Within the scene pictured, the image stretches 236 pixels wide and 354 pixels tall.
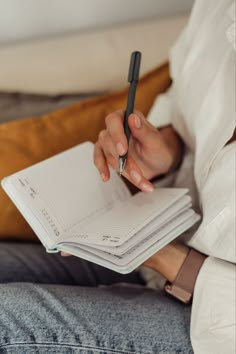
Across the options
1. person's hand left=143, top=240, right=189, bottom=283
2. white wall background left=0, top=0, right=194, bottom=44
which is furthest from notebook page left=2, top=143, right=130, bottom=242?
white wall background left=0, top=0, right=194, bottom=44

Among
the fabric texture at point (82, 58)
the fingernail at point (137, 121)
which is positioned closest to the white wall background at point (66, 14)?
the fabric texture at point (82, 58)

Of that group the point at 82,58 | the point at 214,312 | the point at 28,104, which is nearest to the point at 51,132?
the point at 28,104

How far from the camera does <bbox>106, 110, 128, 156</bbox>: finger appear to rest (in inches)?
28.5

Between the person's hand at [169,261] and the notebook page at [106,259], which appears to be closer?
the notebook page at [106,259]

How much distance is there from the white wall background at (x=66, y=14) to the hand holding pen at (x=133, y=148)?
1.34 ft

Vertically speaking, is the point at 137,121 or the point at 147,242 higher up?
the point at 137,121

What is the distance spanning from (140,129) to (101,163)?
82mm

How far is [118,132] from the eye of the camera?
758 mm

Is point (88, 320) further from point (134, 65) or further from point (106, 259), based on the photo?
point (134, 65)

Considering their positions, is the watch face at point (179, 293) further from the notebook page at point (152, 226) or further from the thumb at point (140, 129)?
the thumb at point (140, 129)

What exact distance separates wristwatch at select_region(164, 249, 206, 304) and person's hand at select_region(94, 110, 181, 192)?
141mm

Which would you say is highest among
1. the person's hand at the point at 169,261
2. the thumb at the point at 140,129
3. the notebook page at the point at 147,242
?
the thumb at the point at 140,129

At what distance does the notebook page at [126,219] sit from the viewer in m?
0.68

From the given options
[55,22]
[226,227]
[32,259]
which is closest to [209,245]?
[226,227]
